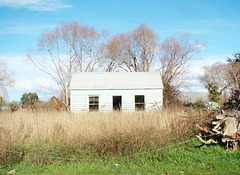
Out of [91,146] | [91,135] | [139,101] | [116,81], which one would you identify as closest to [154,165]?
[91,146]

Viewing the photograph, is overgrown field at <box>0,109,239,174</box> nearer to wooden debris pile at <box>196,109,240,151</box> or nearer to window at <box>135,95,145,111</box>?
wooden debris pile at <box>196,109,240,151</box>

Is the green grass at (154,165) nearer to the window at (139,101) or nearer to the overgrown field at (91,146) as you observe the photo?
the overgrown field at (91,146)

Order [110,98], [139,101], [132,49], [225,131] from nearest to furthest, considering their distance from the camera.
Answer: [225,131] < [110,98] < [139,101] < [132,49]

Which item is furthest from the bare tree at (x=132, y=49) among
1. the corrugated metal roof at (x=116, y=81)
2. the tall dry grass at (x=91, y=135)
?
the tall dry grass at (x=91, y=135)

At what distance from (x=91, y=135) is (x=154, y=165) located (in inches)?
83.8

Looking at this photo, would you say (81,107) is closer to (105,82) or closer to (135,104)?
(105,82)

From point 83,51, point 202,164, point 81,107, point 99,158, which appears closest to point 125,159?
point 99,158

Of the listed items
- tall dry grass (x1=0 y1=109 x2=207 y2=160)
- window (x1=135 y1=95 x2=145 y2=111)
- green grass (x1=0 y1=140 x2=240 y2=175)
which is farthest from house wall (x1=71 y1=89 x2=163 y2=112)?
green grass (x1=0 y1=140 x2=240 y2=175)

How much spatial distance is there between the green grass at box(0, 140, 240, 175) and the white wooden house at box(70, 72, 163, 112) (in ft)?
35.2

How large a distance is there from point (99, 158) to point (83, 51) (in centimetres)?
2446

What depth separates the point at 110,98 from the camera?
18188 millimetres

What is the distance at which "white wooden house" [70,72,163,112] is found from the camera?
17969 mm

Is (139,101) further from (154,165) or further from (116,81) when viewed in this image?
(154,165)

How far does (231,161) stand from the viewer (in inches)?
256
